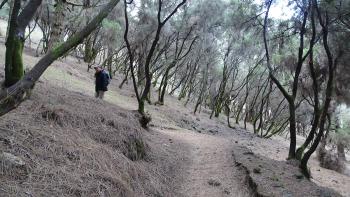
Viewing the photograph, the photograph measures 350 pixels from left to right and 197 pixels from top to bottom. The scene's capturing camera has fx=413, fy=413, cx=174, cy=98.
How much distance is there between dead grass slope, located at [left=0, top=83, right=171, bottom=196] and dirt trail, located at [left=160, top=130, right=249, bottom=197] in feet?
2.38

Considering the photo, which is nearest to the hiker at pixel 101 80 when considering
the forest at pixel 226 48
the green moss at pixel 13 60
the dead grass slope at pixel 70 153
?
the forest at pixel 226 48

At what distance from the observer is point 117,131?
7688 millimetres

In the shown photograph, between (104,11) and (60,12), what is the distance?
6.87 m

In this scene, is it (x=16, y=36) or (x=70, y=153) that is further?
(x=70, y=153)

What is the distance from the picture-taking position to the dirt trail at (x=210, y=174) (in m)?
7.64

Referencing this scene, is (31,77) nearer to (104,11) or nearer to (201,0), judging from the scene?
(104,11)

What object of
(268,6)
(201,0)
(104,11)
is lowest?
(104,11)

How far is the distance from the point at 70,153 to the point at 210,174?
169 inches

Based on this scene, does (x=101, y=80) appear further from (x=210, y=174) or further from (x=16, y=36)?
(x=16, y=36)

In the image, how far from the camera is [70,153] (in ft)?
17.6

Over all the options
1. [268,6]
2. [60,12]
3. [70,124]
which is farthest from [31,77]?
[268,6]

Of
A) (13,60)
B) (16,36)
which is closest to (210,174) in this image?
(13,60)

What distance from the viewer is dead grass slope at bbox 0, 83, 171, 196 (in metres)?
4.41

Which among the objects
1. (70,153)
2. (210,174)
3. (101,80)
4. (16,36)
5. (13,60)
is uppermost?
(16,36)
